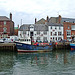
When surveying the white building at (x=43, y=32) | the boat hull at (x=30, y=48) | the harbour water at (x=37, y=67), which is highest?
the white building at (x=43, y=32)

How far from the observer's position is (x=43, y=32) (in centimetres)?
5319

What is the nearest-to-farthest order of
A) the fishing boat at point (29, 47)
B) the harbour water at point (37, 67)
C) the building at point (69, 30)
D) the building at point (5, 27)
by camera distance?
the harbour water at point (37, 67) → the fishing boat at point (29, 47) → the building at point (5, 27) → the building at point (69, 30)

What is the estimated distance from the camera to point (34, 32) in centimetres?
5291

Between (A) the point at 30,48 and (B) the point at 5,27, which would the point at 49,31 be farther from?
(A) the point at 30,48

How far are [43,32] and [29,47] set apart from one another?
56.0ft

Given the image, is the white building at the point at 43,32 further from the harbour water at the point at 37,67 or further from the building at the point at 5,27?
the harbour water at the point at 37,67

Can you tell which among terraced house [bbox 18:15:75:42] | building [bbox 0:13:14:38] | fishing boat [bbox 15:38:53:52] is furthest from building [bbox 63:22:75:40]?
building [bbox 0:13:14:38]

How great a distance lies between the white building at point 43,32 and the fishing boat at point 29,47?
13733 millimetres

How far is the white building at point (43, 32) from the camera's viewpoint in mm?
52812

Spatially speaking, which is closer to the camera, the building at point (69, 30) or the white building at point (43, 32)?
the white building at point (43, 32)

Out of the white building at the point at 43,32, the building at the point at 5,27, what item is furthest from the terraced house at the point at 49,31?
the building at the point at 5,27

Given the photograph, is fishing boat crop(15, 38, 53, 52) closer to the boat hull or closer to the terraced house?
the boat hull

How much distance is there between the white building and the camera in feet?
173

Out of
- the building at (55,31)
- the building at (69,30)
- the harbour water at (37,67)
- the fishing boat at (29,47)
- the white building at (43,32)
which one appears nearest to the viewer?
the harbour water at (37,67)
